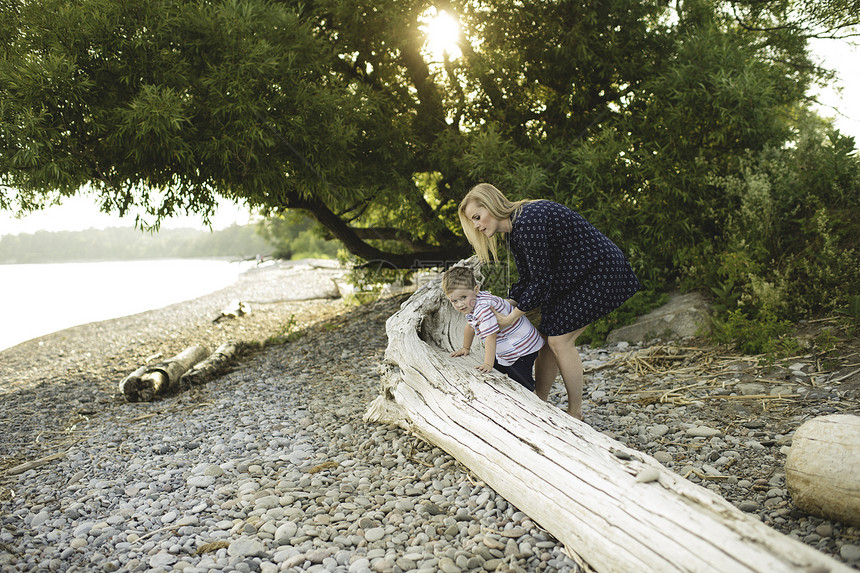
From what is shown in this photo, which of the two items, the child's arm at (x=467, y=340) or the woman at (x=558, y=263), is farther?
the child's arm at (x=467, y=340)

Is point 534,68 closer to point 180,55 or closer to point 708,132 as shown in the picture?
point 708,132

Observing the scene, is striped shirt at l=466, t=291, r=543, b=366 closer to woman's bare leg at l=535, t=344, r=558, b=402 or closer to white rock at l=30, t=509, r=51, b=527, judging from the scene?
woman's bare leg at l=535, t=344, r=558, b=402

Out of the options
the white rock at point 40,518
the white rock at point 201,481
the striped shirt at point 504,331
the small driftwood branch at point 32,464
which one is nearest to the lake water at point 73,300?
the small driftwood branch at point 32,464

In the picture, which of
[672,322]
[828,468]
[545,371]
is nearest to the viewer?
[828,468]

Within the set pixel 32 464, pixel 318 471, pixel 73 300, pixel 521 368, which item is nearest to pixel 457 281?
pixel 521 368

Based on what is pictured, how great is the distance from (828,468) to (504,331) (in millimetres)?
2030

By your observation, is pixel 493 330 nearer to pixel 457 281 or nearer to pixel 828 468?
pixel 457 281

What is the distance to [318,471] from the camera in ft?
12.6

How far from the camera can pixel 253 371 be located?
722 centimetres

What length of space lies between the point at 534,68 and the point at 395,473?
22.4 feet

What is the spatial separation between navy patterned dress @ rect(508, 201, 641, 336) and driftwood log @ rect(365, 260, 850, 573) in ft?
1.96

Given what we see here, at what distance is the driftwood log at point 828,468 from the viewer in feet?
8.28

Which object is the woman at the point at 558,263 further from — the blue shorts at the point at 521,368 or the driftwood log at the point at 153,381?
the driftwood log at the point at 153,381

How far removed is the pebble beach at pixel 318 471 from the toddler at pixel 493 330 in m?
0.79
